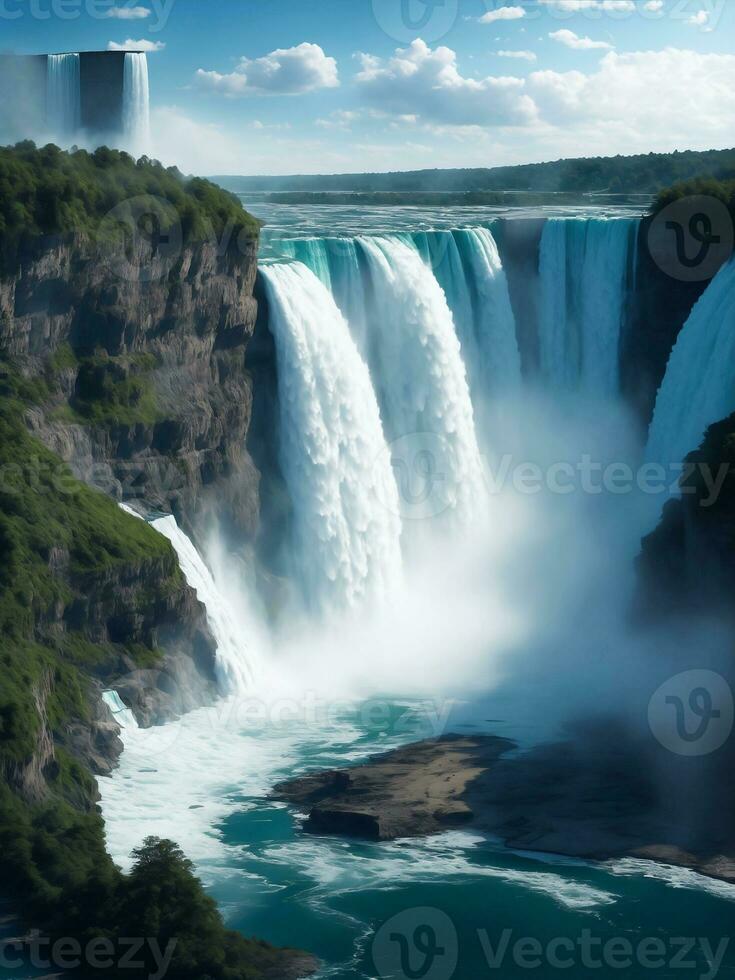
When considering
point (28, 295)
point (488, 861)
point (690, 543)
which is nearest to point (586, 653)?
point (690, 543)

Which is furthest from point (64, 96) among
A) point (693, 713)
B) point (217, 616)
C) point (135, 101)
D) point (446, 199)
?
point (693, 713)

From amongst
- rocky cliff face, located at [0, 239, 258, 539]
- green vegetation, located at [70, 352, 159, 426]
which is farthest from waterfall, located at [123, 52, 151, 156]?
green vegetation, located at [70, 352, 159, 426]

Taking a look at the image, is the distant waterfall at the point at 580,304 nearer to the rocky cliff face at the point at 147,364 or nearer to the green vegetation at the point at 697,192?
the green vegetation at the point at 697,192

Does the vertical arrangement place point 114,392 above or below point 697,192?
below

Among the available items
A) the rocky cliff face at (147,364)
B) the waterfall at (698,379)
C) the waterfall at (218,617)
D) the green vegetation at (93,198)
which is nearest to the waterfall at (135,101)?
the green vegetation at (93,198)

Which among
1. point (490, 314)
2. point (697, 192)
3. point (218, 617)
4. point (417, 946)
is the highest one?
point (697, 192)

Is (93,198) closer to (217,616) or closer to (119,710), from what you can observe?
(217,616)

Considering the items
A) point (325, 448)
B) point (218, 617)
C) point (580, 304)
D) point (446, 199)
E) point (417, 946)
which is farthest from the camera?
point (446, 199)
